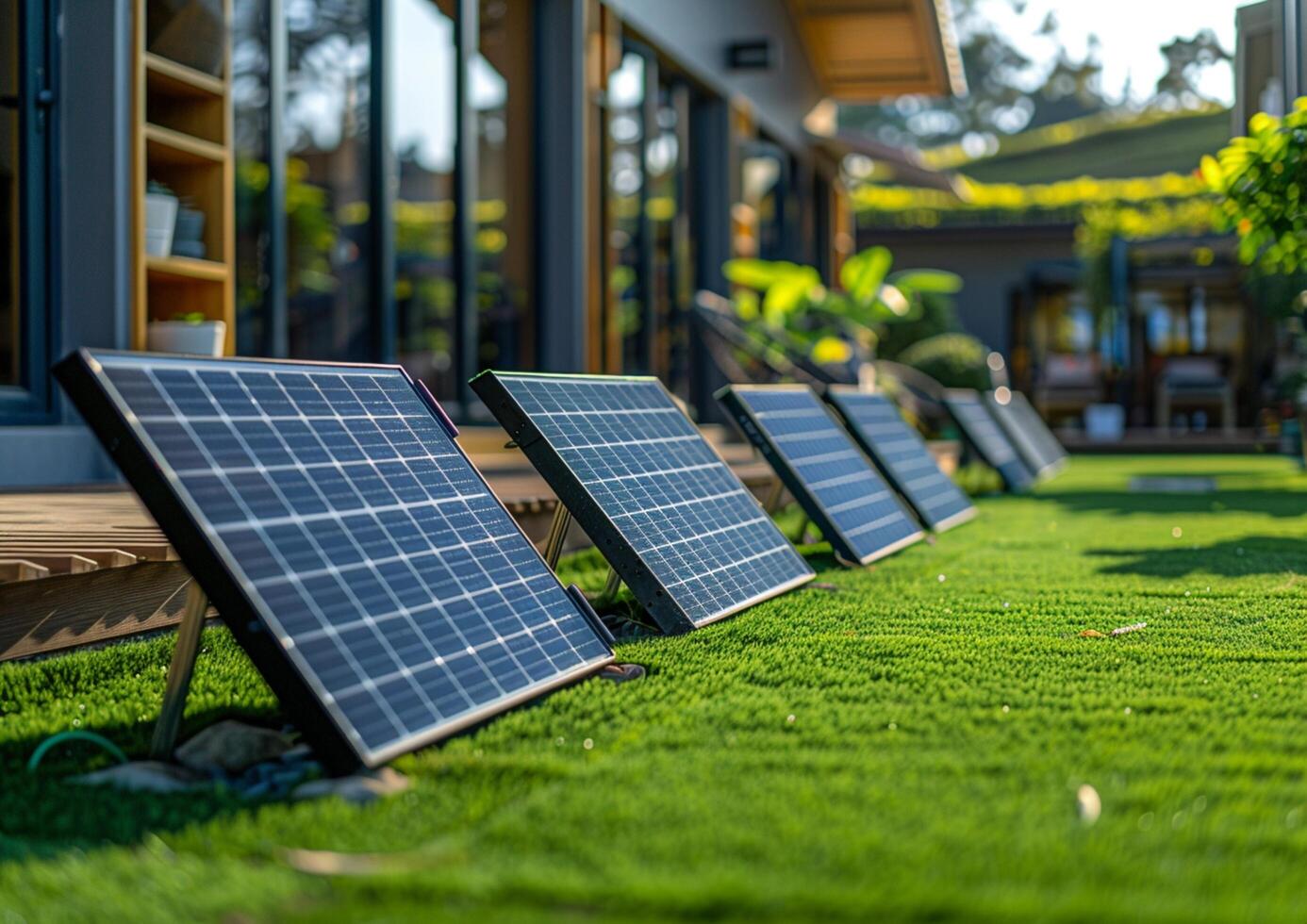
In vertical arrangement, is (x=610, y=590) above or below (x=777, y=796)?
above

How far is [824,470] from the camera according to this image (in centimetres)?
604

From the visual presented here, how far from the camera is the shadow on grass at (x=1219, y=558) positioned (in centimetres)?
571

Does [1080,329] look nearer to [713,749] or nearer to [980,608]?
[980,608]

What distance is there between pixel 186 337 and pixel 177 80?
3.48ft

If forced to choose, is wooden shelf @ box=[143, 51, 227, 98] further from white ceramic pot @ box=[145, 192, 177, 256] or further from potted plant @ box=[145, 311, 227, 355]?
potted plant @ box=[145, 311, 227, 355]

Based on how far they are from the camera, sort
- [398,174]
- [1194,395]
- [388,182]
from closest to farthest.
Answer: [388,182]
[398,174]
[1194,395]

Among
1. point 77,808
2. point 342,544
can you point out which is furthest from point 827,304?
point 77,808

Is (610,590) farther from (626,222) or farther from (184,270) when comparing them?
(626,222)

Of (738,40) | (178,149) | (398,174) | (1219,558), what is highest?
(738,40)

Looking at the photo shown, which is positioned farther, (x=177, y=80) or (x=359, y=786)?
(x=177, y=80)

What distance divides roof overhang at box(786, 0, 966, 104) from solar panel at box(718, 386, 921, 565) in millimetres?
10838

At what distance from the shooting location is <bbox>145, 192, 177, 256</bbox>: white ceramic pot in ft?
21.0

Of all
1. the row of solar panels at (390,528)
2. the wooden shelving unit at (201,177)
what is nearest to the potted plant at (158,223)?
the wooden shelving unit at (201,177)

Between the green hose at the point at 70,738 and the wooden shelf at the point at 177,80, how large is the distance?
4.04 m
